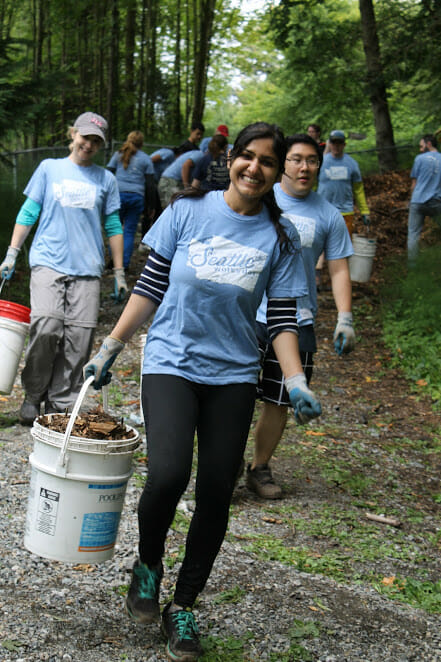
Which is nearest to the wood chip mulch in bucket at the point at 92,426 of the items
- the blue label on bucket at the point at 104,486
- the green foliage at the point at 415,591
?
the blue label on bucket at the point at 104,486

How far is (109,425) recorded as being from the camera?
3139 millimetres

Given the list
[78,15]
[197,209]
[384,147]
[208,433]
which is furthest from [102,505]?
[78,15]

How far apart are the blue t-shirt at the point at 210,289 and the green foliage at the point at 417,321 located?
5.76m

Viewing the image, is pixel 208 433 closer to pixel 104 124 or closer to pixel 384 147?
pixel 104 124

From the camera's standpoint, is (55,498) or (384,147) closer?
(55,498)

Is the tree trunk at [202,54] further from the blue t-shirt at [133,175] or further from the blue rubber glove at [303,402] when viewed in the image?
the blue rubber glove at [303,402]

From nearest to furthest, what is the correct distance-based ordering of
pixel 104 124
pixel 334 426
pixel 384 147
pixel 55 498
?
pixel 55 498 < pixel 104 124 < pixel 334 426 < pixel 384 147

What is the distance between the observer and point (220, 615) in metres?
3.57

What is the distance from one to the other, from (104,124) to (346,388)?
172 inches

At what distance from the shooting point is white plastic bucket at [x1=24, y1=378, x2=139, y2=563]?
2.99 metres

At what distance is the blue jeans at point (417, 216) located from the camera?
1210cm

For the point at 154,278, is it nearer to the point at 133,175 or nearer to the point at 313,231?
the point at 313,231

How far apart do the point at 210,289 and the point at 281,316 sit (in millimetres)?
383

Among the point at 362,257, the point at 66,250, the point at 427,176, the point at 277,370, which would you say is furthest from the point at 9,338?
the point at 427,176
